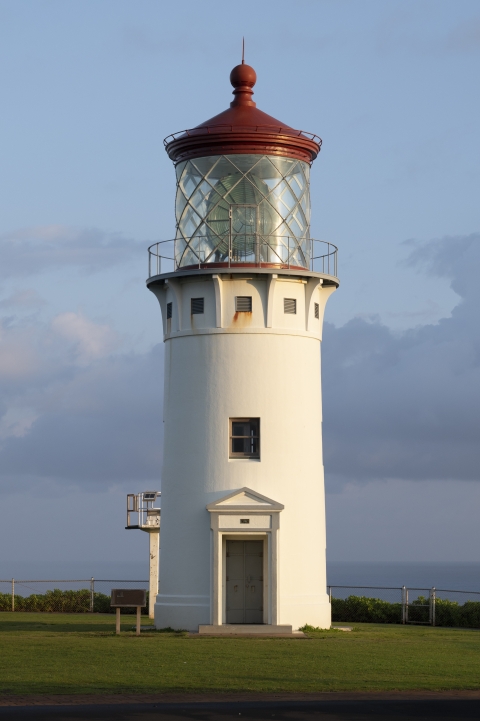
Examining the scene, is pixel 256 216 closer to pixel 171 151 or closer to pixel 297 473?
pixel 171 151

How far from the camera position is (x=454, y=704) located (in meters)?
16.3

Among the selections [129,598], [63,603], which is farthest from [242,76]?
[63,603]

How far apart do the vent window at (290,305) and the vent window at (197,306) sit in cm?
206

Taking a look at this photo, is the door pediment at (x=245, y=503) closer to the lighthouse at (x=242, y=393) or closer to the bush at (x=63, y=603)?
the lighthouse at (x=242, y=393)

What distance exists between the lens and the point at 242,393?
94.5 ft

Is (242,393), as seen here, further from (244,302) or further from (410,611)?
(410,611)

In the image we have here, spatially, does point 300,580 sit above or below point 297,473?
below

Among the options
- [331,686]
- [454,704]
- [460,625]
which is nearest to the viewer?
[454,704]

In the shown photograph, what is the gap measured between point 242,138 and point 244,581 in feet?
35.7

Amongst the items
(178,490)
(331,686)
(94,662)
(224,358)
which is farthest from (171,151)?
(331,686)

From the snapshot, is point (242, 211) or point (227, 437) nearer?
point (227, 437)

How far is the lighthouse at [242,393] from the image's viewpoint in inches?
1117

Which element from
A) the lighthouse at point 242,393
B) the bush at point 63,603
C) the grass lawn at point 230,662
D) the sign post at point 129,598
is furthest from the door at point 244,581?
the bush at point 63,603

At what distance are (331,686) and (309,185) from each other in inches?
617
